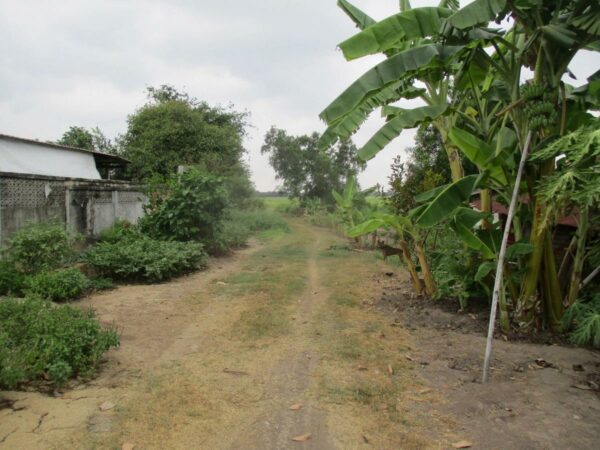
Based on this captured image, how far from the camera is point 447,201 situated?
4.96 metres

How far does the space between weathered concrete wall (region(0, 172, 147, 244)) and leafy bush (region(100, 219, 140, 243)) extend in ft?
0.66

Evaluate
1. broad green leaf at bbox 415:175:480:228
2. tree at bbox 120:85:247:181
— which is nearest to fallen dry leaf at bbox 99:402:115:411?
broad green leaf at bbox 415:175:480:228

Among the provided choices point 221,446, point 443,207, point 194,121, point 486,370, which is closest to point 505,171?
point 443,207

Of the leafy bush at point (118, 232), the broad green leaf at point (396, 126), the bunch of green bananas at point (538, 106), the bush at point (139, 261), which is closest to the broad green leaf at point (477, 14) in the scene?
the bunch of green bananas at point (538, 106)

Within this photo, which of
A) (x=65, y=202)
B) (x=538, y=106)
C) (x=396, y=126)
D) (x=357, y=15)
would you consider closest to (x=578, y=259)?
(x=538, y=106)

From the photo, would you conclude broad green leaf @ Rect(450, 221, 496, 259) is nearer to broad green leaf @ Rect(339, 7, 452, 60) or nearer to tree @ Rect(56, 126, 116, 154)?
broad green leaf @ Rect(339, 7, 452, 60)

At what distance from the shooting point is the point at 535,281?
5.19m

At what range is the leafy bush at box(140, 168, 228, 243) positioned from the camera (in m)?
11.8

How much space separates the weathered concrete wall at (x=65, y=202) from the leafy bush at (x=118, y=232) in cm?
20

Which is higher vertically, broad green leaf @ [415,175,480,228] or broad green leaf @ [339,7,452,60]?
broad green leaf @ [339,7,452,60]

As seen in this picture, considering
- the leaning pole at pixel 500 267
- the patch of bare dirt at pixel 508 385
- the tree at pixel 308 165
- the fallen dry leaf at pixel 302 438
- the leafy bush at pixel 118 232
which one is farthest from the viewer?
the tree at pixel 308 165

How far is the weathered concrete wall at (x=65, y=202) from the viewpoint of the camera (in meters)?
8.53

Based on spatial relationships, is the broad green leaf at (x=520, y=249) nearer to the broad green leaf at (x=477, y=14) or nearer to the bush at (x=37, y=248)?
the broad green leaf at (x=477, y=14)

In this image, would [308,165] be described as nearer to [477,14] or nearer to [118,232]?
[118,232]
